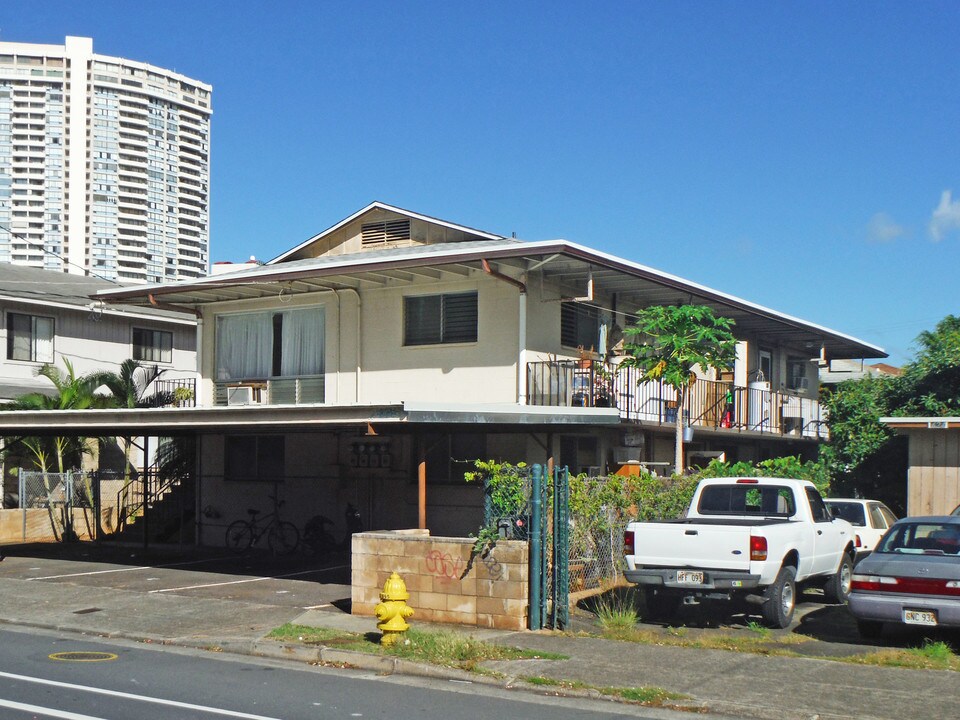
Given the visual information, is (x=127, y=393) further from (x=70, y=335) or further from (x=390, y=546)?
(x=390, y=546)

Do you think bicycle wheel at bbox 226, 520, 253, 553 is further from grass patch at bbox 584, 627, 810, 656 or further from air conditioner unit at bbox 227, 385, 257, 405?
grass patch at bbox 584, 627, 810, 656

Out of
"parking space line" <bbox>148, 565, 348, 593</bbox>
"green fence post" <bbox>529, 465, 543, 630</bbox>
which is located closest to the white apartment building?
"parking space line" <bbox>148, 565, 348, 593</bbox>

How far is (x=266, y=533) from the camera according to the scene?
24.3 meters

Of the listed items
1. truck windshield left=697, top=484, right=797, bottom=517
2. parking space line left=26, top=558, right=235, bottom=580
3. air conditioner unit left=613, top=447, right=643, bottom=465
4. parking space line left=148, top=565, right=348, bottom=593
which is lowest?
parking space line left=26, top=558, right=235, bottom=580

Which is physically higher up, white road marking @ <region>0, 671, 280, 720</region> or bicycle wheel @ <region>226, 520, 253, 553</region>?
white road marking @ <region>0, 671, 280, 720</region>

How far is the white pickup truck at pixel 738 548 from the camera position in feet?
44.0

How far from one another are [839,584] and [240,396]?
44.0ft

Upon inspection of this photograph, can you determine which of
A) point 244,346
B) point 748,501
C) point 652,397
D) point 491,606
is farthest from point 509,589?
point 244,346

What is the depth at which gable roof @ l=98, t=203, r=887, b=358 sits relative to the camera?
65.0ft

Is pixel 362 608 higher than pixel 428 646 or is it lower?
lower

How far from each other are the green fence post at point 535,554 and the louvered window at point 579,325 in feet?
Result: 28.1

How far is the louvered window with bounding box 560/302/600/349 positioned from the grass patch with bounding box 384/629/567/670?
10.1 meters

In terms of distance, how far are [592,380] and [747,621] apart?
6.63 metres

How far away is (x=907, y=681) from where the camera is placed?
1079cm
